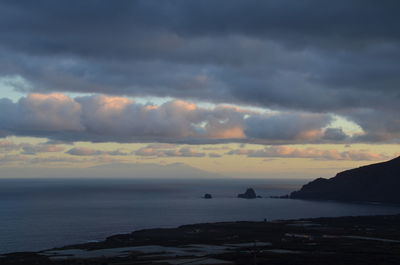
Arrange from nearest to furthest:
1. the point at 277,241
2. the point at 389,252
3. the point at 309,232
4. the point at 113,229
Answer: the point at 389,252
the point at 277,241
the point at 309,232
the point at 113,229

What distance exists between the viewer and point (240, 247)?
134 metres

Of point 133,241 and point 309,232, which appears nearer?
point 133,241

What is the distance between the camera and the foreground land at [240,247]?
111 metres

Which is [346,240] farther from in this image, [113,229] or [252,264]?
[113,229]

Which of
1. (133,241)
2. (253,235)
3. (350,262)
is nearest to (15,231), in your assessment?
(133,241)

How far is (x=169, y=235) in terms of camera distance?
6407 inches

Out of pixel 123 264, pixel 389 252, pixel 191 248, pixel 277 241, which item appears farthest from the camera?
pixel 277 241

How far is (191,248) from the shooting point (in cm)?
13338

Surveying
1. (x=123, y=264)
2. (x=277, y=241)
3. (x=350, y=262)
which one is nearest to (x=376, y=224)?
(x=277, y=241)

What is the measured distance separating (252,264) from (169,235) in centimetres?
6022

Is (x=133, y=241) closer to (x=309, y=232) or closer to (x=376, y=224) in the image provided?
(x=309, y=232)

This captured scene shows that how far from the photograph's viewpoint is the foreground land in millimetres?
111438

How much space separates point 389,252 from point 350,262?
782 inches

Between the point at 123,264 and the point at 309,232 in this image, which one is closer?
the point at 123,264
